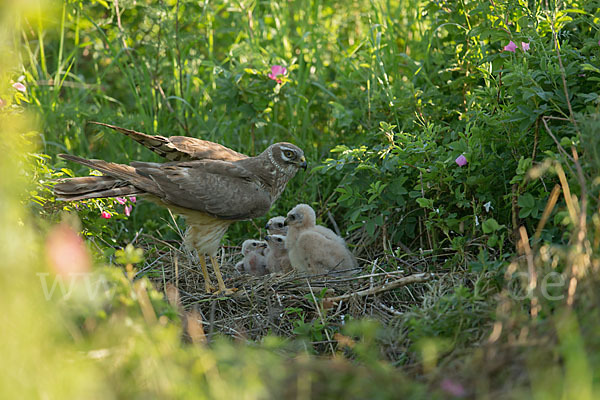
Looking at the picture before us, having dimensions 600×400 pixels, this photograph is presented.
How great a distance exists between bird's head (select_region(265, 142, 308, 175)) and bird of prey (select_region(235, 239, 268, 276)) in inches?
30.7

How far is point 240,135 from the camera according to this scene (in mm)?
6473

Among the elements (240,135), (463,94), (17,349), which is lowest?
(240,135)

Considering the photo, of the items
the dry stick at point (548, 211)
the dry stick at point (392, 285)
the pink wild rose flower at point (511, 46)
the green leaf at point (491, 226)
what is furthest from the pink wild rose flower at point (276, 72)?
the dry stick at point (548, 211)

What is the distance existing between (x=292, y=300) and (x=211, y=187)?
1054mm

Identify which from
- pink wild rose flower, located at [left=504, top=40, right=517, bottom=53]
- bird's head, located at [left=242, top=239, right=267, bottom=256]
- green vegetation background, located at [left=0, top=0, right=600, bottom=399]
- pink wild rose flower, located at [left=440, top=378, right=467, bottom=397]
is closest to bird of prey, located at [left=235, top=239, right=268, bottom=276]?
bird's head, located at [left=242, top=239, right=267, bottom=256]

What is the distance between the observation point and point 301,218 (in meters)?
5.38

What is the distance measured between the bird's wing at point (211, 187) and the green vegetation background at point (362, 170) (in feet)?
1.57

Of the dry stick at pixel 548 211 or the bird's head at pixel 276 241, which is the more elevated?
the dry stick at pixel 548 211

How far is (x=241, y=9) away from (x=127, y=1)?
1.17 metres

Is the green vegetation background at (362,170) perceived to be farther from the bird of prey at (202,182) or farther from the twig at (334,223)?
the bird of prey at (202,182)

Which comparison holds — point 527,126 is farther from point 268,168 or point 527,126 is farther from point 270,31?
point 270,31

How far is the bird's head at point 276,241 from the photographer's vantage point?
18.2ft

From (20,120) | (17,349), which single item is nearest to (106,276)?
(17,349)

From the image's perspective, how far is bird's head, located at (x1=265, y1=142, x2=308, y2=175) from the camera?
17.1ft
